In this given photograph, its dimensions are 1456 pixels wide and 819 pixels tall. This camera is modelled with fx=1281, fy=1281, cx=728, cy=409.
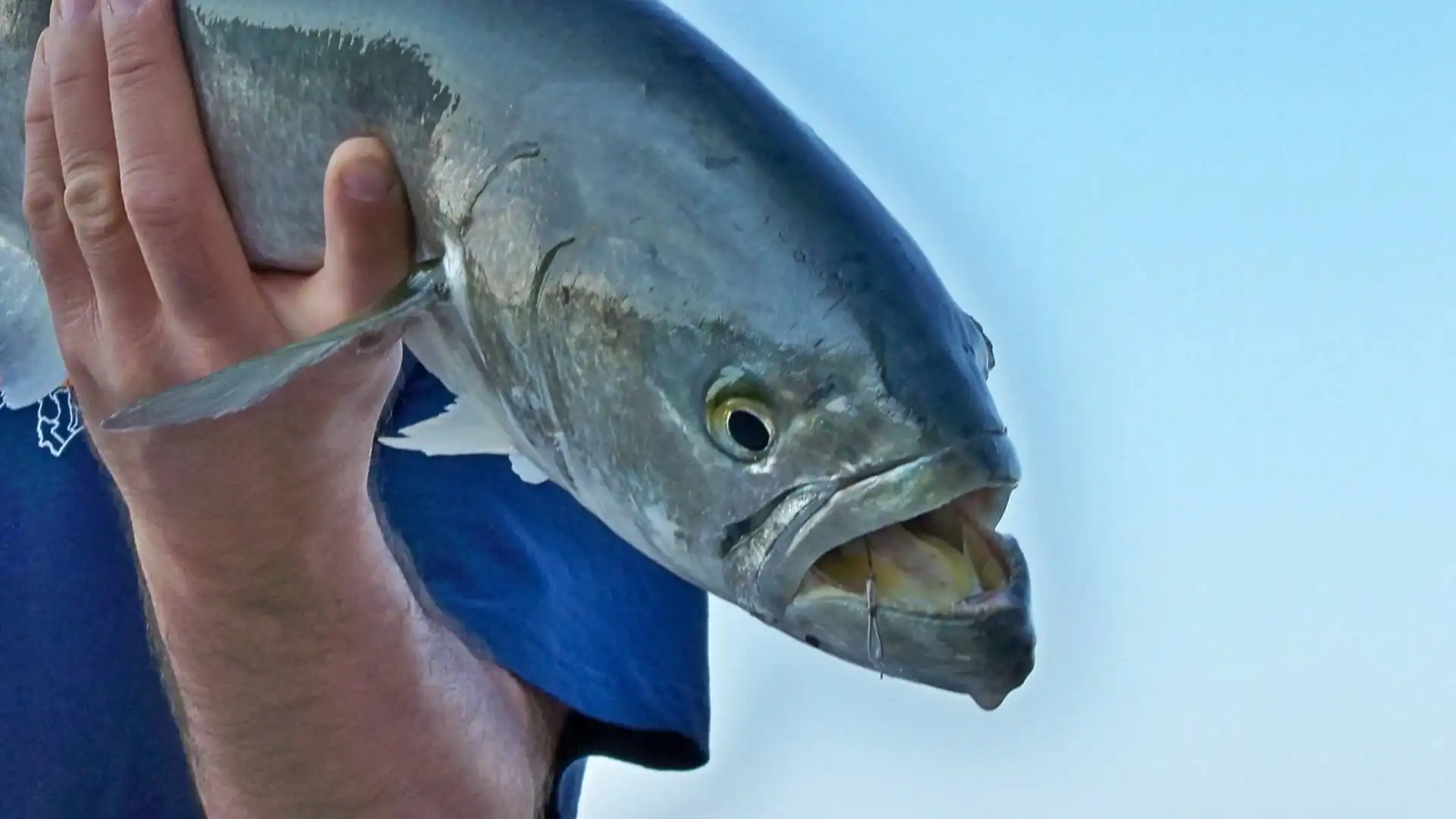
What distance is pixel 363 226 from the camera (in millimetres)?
1292

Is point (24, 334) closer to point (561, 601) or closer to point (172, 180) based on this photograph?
point (172, 180)

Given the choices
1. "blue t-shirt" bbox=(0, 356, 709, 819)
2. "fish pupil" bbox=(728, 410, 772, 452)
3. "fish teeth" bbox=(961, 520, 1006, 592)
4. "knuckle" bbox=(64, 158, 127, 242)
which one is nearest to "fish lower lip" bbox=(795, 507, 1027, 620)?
"fish teeth" bbox=(961, 520, 1006, 592)

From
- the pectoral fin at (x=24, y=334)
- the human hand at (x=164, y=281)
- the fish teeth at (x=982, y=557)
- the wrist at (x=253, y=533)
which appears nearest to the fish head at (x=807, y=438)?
the fish teeth at (x=982, y=557)

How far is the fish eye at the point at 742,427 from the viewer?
40.0 inches

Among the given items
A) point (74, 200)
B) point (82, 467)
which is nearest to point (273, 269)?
point (74, 200)

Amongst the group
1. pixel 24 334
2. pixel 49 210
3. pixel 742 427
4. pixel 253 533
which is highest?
pixel 49 210

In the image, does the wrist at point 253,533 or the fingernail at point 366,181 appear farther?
the wrist at point 253,533

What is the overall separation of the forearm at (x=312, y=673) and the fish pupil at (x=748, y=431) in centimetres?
92

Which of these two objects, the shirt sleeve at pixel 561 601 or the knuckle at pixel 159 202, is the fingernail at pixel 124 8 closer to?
the knuckle at pixel 159 202

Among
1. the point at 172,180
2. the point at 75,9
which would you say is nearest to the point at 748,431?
the point at 172,180

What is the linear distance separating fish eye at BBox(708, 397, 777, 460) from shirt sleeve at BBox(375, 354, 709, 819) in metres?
1.08

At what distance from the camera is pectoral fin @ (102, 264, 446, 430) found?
3.76 ft

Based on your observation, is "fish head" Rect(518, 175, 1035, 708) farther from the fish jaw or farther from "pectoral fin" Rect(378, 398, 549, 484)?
"pectoral fin" Rect(378, 398, 549, 484)

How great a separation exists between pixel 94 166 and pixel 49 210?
14cm
